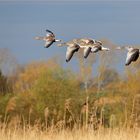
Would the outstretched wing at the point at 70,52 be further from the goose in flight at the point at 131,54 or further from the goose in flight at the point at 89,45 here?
the goose in flight at the point at 131,54

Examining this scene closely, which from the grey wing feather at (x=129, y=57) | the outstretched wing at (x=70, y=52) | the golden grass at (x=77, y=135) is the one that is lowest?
the golden grass at (x=77, y=135)

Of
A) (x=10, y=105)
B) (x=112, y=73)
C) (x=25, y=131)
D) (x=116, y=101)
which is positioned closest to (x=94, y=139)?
(x=25, y=131)

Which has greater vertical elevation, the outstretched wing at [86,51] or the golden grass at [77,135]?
the outstretched wing at [86,51]

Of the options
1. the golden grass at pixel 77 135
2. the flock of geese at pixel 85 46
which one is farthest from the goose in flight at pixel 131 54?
the golden grass at pixel 77 135

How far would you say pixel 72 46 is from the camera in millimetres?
2158

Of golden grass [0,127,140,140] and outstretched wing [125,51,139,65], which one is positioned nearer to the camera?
outstretched wing [125,51,139,65]

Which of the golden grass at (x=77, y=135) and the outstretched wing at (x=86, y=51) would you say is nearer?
the outstretched wing at (x=86, y=51)

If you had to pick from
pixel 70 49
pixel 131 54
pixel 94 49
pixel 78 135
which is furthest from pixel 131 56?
pixel 78 135

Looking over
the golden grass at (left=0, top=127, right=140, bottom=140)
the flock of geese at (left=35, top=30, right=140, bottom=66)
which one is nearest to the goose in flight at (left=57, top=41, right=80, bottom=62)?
the flock of geese at (left=35, top=30, right=140, bottom=66)

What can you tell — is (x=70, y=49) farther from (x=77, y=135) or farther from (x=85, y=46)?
(x=77, y=135)

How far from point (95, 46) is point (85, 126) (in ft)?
10.7

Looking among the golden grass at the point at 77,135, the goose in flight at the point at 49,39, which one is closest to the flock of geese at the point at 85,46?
the goose in flight at the point at 49,39

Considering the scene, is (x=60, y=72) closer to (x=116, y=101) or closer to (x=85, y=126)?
(x=116, y=101)

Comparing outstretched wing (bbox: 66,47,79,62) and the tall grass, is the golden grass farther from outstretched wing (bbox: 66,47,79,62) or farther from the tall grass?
outstretched wing (bbox: 66,47,79,62)
